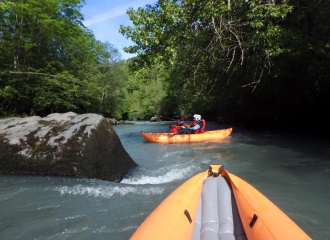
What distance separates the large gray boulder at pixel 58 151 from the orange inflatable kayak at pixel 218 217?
200cm

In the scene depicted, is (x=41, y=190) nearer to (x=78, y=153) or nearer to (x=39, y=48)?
(x=78, y=153)

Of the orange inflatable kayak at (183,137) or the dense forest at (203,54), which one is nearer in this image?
the dense forest at (203,54)

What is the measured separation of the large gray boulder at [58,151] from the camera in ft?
11.7

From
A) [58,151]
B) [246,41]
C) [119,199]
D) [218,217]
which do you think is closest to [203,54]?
[246,41]

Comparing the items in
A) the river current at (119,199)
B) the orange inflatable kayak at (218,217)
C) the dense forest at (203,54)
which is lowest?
the river current at (119,199)

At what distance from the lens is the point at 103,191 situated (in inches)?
123

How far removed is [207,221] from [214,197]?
1.22 feet

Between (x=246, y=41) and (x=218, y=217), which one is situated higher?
(x=246, y=41)

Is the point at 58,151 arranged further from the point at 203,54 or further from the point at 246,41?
the point at 246,41

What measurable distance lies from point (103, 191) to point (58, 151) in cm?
116

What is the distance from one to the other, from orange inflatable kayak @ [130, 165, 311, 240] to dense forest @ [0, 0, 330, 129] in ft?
12.5

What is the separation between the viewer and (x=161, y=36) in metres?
5.64

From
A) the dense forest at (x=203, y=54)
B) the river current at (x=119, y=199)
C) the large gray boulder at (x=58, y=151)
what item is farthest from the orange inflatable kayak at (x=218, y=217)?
the dense forest at (x=203, y=54)

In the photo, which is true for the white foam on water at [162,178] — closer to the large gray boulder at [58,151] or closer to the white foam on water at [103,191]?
the large gray boulder at [58,151]
